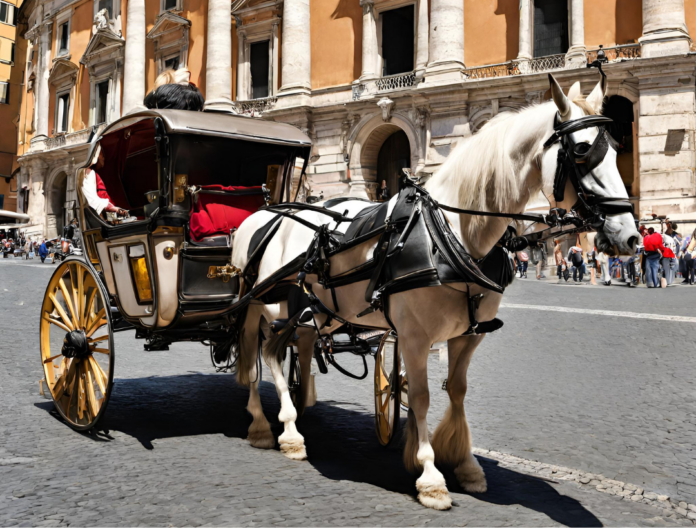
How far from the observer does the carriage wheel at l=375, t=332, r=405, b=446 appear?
374 cm

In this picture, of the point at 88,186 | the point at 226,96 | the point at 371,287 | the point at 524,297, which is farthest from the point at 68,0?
the point at 371,287

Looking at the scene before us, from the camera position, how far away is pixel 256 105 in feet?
77.2

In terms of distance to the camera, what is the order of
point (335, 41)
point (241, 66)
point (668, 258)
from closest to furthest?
1. point (668, 258)
2. point (335, 41)
3. point (241, 66)

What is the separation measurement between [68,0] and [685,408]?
35746mm

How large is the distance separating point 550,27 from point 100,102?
20955 millimetres

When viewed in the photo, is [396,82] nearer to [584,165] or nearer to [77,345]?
[77,345]

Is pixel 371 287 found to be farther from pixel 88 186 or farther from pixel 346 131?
pixel 346 131

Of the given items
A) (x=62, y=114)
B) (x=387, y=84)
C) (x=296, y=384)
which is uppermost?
(x=62, y=114)

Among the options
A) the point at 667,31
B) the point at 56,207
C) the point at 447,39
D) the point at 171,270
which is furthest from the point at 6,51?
the point at 171,270

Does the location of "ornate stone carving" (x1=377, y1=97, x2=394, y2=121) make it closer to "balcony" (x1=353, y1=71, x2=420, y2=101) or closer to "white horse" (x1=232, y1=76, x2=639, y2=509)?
"balcony" (x1=353, y1=71, x2=420, y2=101)

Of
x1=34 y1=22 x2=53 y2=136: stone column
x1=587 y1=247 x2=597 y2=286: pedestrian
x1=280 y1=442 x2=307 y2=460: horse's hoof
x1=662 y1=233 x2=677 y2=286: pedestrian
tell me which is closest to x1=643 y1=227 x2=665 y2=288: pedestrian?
x1=662 y1=233 x2=677 y2=286: pedestrian

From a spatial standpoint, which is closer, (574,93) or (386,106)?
(574,93)

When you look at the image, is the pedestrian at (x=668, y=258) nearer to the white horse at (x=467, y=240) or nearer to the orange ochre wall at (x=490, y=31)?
the orange ochre wall at (x=490, y=31)

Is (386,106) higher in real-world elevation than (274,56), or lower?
lower
